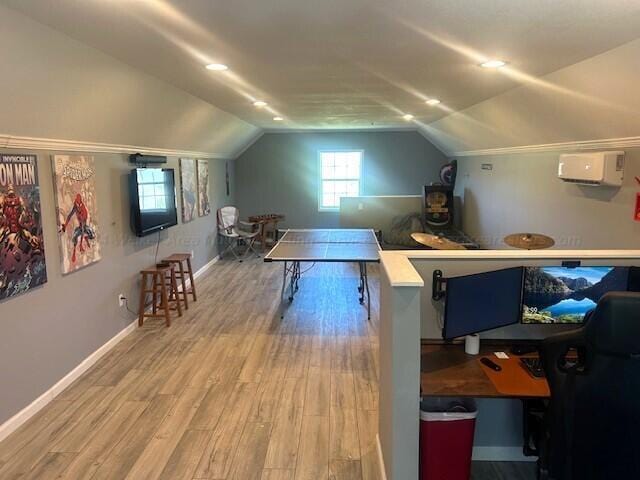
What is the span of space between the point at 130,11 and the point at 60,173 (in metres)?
1.66

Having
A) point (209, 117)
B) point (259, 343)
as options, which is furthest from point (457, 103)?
point (259, 343)

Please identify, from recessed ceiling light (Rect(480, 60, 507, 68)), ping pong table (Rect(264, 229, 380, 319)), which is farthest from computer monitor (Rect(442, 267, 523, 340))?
ping pong table (Rect(264, 229, 380, 319))

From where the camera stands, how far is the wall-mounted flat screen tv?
460 centimetres

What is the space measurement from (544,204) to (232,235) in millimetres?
5097

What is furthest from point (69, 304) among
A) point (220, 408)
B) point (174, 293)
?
point (174, 293)

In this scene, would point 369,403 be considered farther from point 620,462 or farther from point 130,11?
point 130,11

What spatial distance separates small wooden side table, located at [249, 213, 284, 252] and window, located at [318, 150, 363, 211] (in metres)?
1.03

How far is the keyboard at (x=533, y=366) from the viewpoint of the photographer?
2.09m

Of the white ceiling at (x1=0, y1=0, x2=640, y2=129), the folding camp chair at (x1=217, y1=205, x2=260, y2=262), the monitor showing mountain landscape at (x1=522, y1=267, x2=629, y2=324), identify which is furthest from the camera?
the folding camp chair at (x1=217, y1=205, x2=260, y2=262)

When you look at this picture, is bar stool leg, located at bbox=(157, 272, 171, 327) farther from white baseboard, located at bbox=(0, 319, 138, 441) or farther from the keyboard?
the keyboard

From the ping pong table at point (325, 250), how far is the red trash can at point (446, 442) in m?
2.43

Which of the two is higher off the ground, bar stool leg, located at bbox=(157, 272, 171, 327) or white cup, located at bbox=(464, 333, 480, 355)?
white cup, located at bbox=(464, 333, 480, 355)

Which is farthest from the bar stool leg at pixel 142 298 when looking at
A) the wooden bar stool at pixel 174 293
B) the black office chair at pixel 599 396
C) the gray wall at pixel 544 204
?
the gray wall at pixel 544 204

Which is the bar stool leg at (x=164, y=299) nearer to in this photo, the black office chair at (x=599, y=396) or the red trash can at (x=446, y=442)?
the red trash can at (x=446, y=442)
